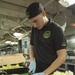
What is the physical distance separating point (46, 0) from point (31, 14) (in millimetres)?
1848

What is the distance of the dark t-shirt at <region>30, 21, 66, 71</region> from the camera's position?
1494 millimetres

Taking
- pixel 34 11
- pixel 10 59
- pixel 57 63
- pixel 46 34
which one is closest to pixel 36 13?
pixel 34 11

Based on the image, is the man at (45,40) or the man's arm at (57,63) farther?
the man at (45,40)

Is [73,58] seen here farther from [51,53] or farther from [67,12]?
[51,53]

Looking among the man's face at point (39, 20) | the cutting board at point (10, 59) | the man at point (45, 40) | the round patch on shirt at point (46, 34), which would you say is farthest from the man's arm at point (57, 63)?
the cutting board at point (10, 59)

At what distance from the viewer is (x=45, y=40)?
160 cm

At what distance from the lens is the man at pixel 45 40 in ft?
4.86

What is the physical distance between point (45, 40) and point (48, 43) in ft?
0.16

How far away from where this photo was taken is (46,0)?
331cm

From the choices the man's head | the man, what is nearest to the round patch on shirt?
the man

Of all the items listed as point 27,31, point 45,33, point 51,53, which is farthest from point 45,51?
point 27,31

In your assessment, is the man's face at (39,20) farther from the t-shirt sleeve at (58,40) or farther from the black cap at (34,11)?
the t-shirt sleeve at (58,40)

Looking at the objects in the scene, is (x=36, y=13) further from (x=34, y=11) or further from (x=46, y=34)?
(x=46, y=34)

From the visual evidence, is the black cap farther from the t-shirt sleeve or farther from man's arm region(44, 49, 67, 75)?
man's arm region(44, 49, 67, 75)
